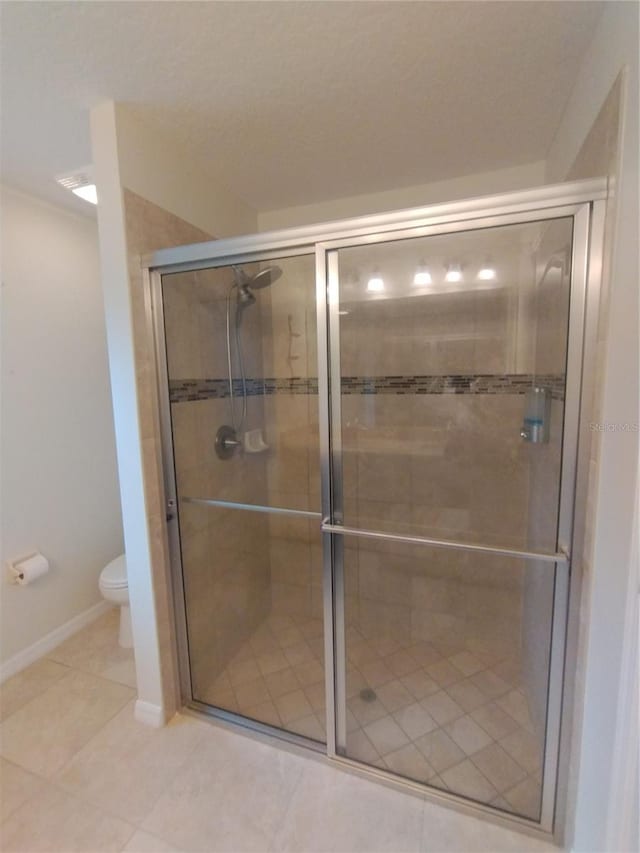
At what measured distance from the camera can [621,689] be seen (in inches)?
34.6

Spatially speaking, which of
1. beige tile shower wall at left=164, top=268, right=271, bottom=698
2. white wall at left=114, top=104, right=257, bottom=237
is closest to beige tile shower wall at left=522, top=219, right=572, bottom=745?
beige tile shower wall at left=164, top=268, right=271, bottom=698

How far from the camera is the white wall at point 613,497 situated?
2.72ft

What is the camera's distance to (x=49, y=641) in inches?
78.5

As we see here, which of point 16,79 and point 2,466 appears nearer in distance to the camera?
point 16,79

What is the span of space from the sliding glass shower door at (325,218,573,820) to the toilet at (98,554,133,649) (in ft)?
3.87

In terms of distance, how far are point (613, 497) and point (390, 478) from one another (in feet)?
3.28

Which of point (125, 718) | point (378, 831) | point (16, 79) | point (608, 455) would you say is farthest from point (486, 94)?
point (125, 718)

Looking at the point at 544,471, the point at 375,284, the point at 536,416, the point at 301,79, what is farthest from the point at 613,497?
the point at 301,79

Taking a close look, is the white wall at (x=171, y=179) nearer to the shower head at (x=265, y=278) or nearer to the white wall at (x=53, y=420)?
the shower head at (x=265, y=278)

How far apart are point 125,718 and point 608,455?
2028 mm

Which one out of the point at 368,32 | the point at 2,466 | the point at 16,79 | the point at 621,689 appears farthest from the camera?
the point at 2,466

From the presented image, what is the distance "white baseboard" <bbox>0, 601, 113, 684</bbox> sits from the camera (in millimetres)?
1821

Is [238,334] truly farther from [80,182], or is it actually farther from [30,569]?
[30,569]

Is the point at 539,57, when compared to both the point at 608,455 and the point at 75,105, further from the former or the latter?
the point at 75,105
